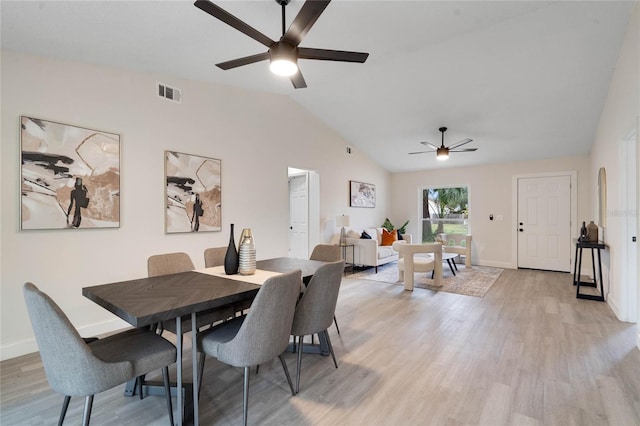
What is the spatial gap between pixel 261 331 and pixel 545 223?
6.68 meters

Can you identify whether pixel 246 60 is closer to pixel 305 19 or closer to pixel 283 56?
pixel 283 56

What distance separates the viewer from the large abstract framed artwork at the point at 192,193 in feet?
11.6

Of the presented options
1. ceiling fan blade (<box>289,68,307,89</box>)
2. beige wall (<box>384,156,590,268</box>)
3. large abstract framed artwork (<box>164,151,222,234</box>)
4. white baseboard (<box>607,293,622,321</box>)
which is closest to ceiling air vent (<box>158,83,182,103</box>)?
large abstract framed artwork (<box>164,151,222,234</box>)

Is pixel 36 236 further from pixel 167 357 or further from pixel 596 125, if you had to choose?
pixel 596 125

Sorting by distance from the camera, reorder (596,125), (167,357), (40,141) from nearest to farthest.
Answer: (167,357) → (40,141) → (596,125)

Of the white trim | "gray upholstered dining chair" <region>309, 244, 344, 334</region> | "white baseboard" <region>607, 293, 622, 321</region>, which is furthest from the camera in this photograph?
the white trim

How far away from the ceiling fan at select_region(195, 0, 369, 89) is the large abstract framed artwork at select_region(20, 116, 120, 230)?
1609 millimetres

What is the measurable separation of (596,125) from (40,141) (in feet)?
23.4

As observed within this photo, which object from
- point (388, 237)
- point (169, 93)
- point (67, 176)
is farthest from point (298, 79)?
point (388, 237)

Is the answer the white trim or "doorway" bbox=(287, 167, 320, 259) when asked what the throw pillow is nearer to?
"doorway" bbox=(287, 167, 320, 259)

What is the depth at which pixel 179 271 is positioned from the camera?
263 cm

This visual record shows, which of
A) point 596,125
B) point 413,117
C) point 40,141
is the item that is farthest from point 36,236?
point 596,125

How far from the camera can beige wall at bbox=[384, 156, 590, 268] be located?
19.5ft

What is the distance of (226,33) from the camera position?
274 cm
